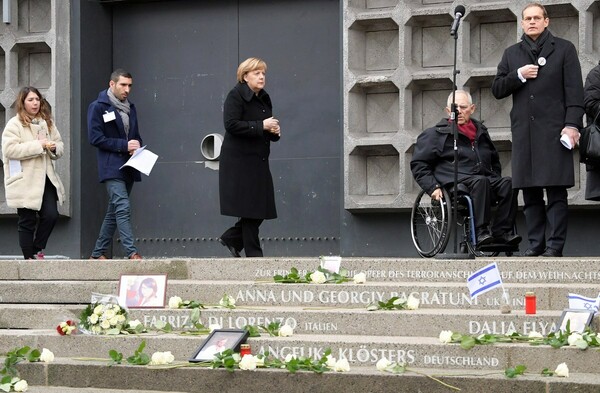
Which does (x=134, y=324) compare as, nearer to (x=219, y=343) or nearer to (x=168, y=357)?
(x=168, y=357)

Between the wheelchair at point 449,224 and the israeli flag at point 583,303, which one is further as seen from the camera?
the wheelchair at point 449,224

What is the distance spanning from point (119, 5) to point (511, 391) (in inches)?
306

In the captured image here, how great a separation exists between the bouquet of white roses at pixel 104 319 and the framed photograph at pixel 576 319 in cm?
289

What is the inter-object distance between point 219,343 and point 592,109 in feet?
11.5

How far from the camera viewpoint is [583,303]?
7648 millimetres

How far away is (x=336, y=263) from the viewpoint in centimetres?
888

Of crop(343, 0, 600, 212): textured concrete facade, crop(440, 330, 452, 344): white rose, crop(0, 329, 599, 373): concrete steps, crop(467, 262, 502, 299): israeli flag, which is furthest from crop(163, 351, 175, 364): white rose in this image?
crop(343, 0, 600, 212): textured concrete facade

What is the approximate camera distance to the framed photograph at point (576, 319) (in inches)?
290

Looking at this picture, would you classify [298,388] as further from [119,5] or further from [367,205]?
[119,5]

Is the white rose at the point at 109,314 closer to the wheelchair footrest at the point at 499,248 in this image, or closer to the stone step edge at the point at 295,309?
the stone step edge at the point at 295,309

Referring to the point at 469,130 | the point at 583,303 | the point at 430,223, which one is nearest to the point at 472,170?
the point at 469,130

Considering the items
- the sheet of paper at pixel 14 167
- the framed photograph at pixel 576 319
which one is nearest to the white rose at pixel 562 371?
the framed photograph at pixel 576 319

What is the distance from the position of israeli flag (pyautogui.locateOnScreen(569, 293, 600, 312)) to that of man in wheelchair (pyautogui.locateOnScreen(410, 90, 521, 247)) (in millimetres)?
2230

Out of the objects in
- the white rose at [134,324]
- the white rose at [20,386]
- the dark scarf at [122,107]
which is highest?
the dark scarf at [122,107]
